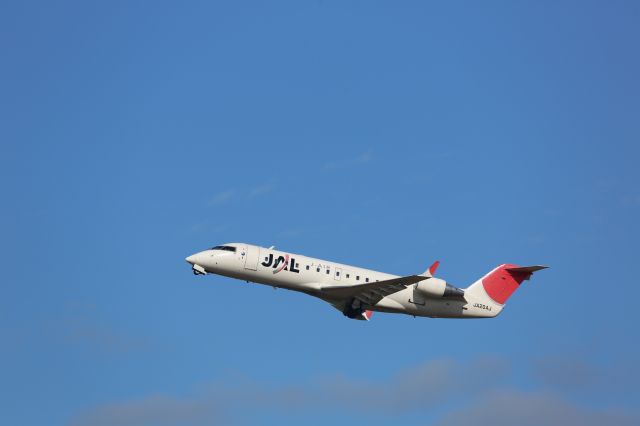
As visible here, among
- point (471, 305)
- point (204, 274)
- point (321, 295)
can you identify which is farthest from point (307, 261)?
point (471, 305)

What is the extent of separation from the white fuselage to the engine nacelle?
316 mm

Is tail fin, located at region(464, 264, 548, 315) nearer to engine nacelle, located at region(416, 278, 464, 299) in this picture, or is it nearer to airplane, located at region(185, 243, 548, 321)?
airplane, located at region(185, 243, 548, 321)

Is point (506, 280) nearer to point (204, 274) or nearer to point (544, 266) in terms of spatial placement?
point (544, 266)

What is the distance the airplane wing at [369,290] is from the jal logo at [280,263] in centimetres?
167

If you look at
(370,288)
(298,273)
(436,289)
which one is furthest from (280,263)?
(436,289)

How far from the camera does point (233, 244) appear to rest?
46.3 meters

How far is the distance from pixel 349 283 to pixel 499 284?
7814 millimetres

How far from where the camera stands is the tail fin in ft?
162

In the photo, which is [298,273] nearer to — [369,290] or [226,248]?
[369,290]

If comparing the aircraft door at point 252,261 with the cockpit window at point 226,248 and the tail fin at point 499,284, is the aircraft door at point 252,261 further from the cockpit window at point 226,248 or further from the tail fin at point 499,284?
the tail fin at point 499,284

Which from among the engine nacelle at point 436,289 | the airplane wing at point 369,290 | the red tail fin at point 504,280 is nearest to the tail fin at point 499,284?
the red tail fin at point 504,280

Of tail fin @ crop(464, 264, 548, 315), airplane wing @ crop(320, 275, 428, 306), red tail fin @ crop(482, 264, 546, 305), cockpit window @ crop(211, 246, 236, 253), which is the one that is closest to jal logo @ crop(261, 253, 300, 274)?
cockpit window @ crop(211, 246, 236, 253)

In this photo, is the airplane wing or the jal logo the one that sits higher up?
the jal logo

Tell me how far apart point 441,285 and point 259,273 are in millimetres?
8251
